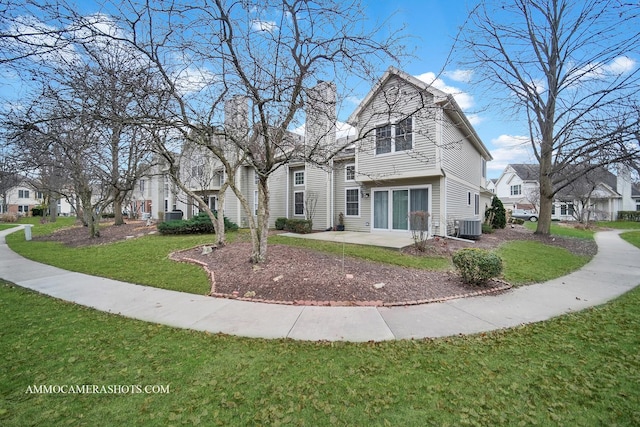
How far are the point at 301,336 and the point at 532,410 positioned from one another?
7.73 ft

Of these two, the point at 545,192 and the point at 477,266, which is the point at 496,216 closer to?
the point at 545,192

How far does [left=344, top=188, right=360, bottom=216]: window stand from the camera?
572 inches

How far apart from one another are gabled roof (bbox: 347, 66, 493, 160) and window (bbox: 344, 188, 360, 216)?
3915 mm

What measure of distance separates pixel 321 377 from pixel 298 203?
14320 millimetres

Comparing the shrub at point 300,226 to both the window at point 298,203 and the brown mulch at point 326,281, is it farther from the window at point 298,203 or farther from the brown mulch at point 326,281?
the brown mulch at point 326,281

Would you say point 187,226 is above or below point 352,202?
below

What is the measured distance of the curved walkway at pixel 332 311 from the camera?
3.66 m

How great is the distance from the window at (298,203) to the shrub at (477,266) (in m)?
11.6

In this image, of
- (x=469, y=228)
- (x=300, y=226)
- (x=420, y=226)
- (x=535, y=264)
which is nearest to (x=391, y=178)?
(x=420, y=226)

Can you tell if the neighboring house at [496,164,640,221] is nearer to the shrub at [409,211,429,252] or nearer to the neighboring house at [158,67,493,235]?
the neighboring house at [158,67,493,235]

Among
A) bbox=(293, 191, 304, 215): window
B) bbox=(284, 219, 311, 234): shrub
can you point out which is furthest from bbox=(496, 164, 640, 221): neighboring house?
bbox=(284, 219, 311, 234): shrub

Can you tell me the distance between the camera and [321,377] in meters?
2.62

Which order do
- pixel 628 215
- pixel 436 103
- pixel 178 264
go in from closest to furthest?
pixel 178 264
pixel 436 103
pixel 628 215

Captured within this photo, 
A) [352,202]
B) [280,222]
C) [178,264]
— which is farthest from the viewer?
[280,222]
